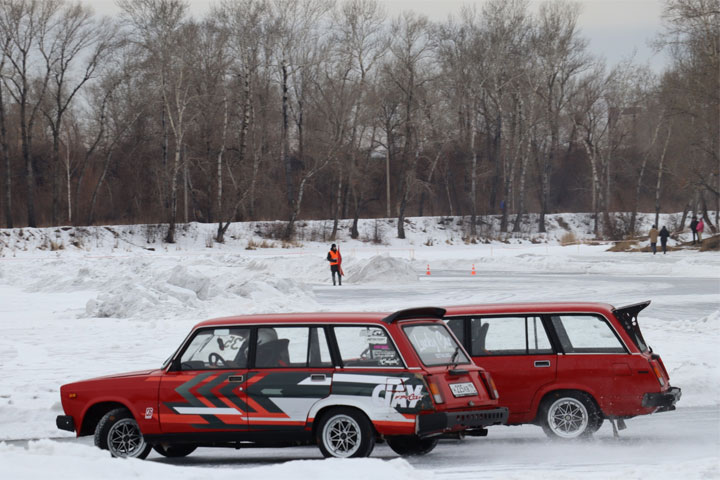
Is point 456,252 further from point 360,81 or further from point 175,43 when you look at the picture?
point 175,43

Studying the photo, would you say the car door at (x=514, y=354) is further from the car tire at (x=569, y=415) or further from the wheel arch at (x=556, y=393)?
the car tire at (x=569, y=415)

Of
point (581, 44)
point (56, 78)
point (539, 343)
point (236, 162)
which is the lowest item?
point (539, 343)

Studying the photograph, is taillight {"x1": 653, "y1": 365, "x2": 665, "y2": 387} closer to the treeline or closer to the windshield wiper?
the windshield wiper

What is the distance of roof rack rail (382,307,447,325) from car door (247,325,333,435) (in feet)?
2.22

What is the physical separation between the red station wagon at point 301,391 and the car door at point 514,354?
1.06 meters

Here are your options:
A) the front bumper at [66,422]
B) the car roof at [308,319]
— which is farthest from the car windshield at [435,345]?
the front bumper at [66,422]

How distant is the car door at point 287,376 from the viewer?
9102 millimetres

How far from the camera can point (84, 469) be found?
7289 millimetres

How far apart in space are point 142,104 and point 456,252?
23.1 meters

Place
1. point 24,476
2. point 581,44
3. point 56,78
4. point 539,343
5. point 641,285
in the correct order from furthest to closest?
point 581,44
point 56,78
point 641,285
point 539,343
point 24,476

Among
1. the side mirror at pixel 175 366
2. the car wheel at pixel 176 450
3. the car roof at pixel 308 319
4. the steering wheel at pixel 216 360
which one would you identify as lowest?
the car wheel at pixel 176 450

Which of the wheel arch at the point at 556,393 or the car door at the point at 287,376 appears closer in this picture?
the car door at the point at 287,376

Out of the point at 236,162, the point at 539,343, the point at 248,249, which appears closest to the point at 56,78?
the point at 236,162

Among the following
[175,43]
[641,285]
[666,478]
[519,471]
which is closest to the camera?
[666,478]
